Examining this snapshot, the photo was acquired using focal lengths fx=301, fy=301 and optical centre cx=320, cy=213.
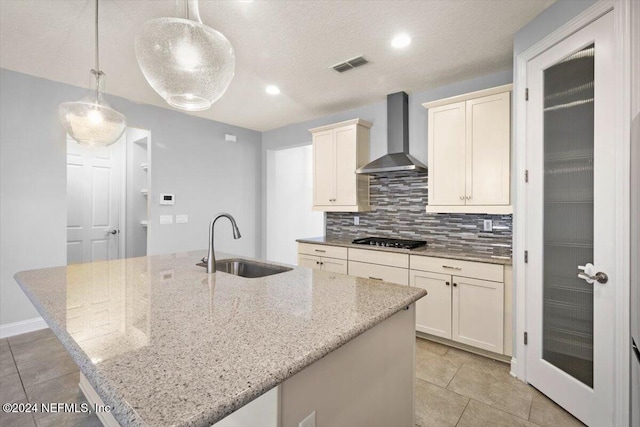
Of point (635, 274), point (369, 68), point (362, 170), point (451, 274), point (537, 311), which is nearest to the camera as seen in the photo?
point (635, 274)

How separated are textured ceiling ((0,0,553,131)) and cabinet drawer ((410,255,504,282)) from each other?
181 centimetres

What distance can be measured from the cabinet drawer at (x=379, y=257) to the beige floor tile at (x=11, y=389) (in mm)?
2813

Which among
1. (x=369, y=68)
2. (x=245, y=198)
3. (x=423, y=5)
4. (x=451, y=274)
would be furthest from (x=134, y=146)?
(x=451, y=274)

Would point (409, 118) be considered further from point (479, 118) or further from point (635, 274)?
point (635, 274)

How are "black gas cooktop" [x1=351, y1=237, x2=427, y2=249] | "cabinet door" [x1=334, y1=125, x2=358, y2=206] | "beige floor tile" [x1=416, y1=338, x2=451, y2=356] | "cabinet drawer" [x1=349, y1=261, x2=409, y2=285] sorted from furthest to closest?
"cabinet door" [x1=334, y1=125, x2=358, y2=206] → "black gas cooktop" [x1=351, y1=237, x2=427, y2=249] → "cabinet drawer" [x1=349, y1=261, x2=409, y2=285] → "beige floor tile" [x1=416, y1=338, x2=451, y2=356]

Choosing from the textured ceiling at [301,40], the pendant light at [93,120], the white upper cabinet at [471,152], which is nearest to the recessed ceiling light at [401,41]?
the textured ceiling at [301,40]

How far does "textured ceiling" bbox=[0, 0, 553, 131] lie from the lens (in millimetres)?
2012

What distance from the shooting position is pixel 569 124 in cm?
191

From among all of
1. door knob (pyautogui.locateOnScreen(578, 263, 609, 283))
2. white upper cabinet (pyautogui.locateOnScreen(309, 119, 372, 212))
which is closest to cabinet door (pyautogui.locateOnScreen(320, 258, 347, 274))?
white upper cabinet (pyautogui.locateOnScreen(309, 119, 372, 212))

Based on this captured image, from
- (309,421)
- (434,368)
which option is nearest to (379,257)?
(434,368)

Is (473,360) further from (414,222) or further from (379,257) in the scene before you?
(414,222)

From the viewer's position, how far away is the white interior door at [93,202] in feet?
13.8

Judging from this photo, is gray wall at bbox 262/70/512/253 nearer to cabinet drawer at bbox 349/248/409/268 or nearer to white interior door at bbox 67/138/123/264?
cabinet drawer at bbox 349/248/409/268

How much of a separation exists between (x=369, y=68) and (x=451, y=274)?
206 cm
